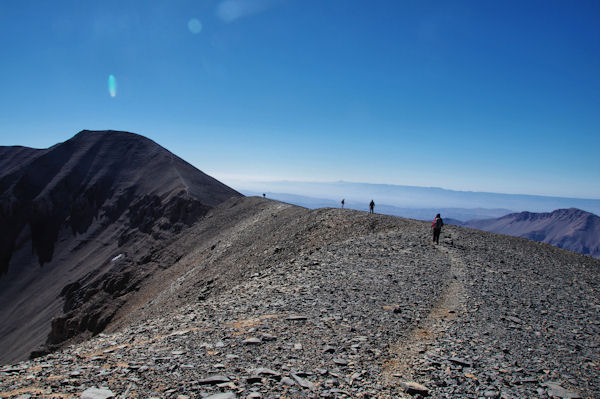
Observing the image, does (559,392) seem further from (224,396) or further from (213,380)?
(213,380)

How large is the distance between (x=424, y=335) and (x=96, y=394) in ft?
27.4

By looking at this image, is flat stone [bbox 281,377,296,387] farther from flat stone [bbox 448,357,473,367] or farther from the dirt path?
flat stone [bbox 448,357,473,367]

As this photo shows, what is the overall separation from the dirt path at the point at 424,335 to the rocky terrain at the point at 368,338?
0.05 metres

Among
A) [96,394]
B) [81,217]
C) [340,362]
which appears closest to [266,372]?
[340,362]

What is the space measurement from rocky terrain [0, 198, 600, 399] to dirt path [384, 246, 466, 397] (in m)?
0.05

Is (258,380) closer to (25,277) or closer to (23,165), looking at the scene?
(25,277)

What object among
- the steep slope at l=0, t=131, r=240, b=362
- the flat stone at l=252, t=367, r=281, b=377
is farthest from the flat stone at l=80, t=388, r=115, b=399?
the steep slope at l=0, t=131, r=240, b=362

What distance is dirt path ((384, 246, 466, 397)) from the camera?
740cm

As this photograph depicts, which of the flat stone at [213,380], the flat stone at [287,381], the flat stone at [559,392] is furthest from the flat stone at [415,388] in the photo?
the flat stone at [213,380]

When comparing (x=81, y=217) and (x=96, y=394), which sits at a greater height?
(x=96, y=394)

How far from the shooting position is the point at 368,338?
9086 millimetres

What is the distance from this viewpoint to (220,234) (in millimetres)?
46219

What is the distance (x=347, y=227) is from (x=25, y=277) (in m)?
87.0

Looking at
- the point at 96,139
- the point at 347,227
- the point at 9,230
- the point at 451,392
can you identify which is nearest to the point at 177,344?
the point at 451,392
